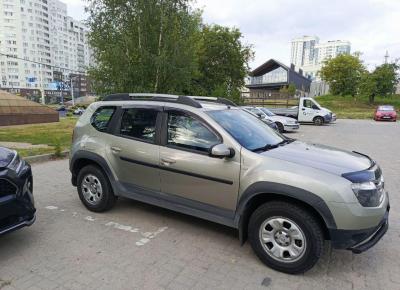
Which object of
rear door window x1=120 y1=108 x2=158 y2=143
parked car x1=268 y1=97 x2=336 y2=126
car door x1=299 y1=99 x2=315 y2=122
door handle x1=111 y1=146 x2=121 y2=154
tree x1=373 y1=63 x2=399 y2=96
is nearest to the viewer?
rear door window x1=120 y1=108 x2=158 y2=143

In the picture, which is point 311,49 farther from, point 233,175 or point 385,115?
point 233,175

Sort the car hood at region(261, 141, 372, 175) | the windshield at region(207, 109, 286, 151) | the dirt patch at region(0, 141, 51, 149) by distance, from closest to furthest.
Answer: the car hood at region(261, 141, 372, 175) < the windshield at region(207, 109, 286, 151) < the dirt patch at region(0, 141, 51, 149)

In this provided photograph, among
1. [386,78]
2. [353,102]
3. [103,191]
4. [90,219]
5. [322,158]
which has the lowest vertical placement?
[90,219]

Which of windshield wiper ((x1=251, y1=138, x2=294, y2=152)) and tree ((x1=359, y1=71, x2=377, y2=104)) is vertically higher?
tree ((x1=359, y1=71, x2=377, y2=104))

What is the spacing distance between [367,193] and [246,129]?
153cm

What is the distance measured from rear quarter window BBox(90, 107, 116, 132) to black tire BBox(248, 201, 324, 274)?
2.51m

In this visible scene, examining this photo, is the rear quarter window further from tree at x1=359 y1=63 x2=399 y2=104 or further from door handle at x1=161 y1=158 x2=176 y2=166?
tree at x1=359 y1=63 x2=399 y2=104

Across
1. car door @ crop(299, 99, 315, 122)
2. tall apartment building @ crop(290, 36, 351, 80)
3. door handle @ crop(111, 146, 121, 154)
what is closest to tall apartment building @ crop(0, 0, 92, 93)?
car door @ crop(299, 99, 315, 122)

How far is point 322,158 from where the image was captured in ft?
11.1

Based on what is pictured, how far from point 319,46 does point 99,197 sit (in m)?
118

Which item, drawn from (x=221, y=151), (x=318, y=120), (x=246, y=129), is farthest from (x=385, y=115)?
(x=221, y=151)

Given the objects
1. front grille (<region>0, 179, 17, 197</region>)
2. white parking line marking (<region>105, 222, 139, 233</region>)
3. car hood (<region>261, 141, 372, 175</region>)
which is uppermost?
car hood (<region>261, 141, 372, 175</region>)

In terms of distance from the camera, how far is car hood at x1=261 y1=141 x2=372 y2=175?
3.12 m

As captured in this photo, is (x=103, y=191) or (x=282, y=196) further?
(x=103, y=191)
